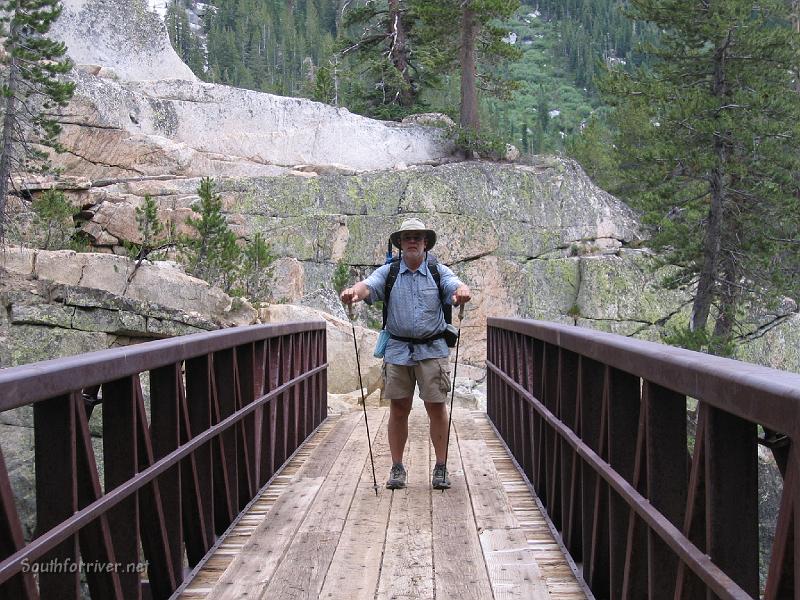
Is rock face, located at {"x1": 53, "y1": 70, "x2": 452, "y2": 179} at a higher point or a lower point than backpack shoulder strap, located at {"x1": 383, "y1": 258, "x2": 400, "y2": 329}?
higher

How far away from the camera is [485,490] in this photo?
19.6 feet

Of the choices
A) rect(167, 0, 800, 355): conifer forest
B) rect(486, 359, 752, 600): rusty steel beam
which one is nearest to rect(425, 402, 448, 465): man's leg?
rect(486, 359, 752, 600): rusty steel beam

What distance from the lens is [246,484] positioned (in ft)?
18.2

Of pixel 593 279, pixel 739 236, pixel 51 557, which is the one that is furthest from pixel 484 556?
pixel 593 279

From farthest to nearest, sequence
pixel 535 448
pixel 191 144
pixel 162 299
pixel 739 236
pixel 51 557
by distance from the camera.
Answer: pixel 191 144 < pixel 739 236 < pixel 162 299 < pixel 535 448 < pixel 51 557

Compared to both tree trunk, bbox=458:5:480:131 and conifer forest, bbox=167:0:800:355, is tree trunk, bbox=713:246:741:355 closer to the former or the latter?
conifer forest, bbox=167:0:800:355

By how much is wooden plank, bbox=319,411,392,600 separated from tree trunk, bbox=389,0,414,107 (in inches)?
1332

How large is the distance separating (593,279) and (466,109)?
343 inches

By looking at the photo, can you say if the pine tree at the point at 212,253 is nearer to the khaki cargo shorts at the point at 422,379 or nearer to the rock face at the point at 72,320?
the rock face at the point at 72,320

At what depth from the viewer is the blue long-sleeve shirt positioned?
19.0ft

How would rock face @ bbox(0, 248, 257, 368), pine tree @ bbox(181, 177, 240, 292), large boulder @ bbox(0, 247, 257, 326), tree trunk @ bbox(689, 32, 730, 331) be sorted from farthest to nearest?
1. tree trunk @ bbox(689, 32, 730, 331)
2. pine tree @ bbox(181, 177, 240, 292)
3. large boulder @ bbox(0, 247, 257, 326)
4. rock face @ bbox(0, 248, 257, 368)

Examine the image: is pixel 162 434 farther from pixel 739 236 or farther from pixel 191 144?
pixel 191 144

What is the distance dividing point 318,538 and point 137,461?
5.31ft

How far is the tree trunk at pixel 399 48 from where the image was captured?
38531 mm
